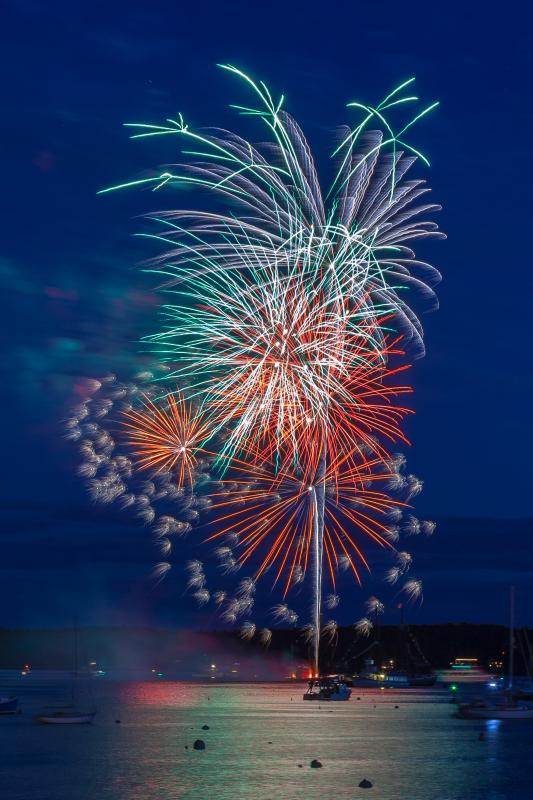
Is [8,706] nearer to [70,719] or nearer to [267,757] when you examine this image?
[70,719]

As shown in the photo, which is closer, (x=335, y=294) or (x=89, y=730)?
(x=335, y=294)

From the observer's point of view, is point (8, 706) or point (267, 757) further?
point (8, 706)

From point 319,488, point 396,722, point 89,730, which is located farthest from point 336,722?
point 319,488

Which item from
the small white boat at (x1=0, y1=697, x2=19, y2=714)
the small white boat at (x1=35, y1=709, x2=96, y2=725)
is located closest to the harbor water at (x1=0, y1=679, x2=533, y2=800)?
the small white boat at (x1=35, y1=709, x2=96, y2=725)

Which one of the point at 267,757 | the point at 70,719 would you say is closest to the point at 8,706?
the point at 70,719

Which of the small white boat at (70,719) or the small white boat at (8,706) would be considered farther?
the small white boat at (8,706)

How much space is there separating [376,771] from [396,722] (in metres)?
45.3

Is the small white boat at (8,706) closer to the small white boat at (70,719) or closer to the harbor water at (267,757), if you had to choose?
the harbor water at (267,757)

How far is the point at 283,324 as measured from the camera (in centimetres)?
5525

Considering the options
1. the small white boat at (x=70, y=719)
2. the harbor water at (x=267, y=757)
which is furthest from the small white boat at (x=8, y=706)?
the small white boat at (x=70, y=719)

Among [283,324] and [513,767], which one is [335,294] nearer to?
[283,324]

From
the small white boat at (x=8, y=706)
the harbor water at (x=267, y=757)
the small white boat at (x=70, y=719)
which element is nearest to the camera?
the harbor water at (x=267, y=757)

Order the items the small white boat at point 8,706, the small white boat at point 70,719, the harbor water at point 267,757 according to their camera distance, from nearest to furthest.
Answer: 1. the harbor water at point 267,757
2. the small white boat at point 70,719
3. the small white boat at point 8,706

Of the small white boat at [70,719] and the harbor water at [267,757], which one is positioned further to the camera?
the small white boat at [70,719]
